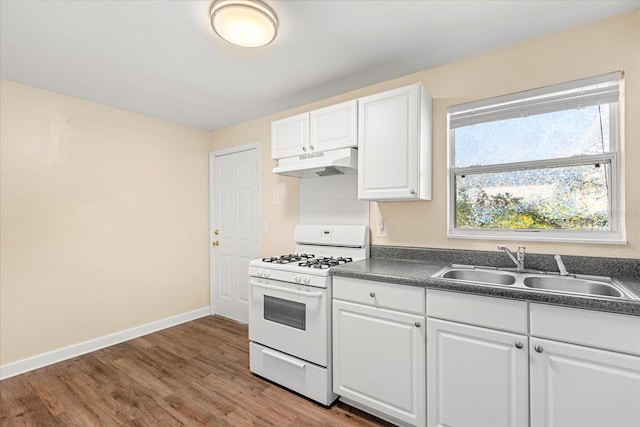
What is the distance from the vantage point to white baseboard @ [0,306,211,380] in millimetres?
2488

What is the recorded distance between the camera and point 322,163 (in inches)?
93.3

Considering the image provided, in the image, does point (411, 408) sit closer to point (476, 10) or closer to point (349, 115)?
point (349, 115)

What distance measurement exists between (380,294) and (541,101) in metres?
1.64

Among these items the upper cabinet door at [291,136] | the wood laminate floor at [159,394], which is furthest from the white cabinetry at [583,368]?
the upper cabinet door at [291,136]

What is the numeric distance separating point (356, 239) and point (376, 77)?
1347mm

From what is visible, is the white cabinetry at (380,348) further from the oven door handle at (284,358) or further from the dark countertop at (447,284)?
the oven door handle at (284,358)

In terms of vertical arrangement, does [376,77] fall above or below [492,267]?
above

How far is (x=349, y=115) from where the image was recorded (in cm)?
237

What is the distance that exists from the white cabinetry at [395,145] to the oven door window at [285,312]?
96 cm

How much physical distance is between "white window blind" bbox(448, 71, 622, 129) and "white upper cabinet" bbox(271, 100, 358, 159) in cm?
76

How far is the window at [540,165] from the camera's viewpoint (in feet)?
5.97

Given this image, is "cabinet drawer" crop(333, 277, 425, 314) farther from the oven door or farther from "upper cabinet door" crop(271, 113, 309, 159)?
"upper cabinet door" crop(271, 113, 309, 159)

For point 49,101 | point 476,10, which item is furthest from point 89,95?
point 476,10

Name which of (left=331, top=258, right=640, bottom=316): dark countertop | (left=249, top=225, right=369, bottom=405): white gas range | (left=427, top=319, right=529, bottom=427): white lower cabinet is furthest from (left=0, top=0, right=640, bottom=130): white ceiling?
(left=427, top=319, right=529, bottom=427): white lower cabinet
